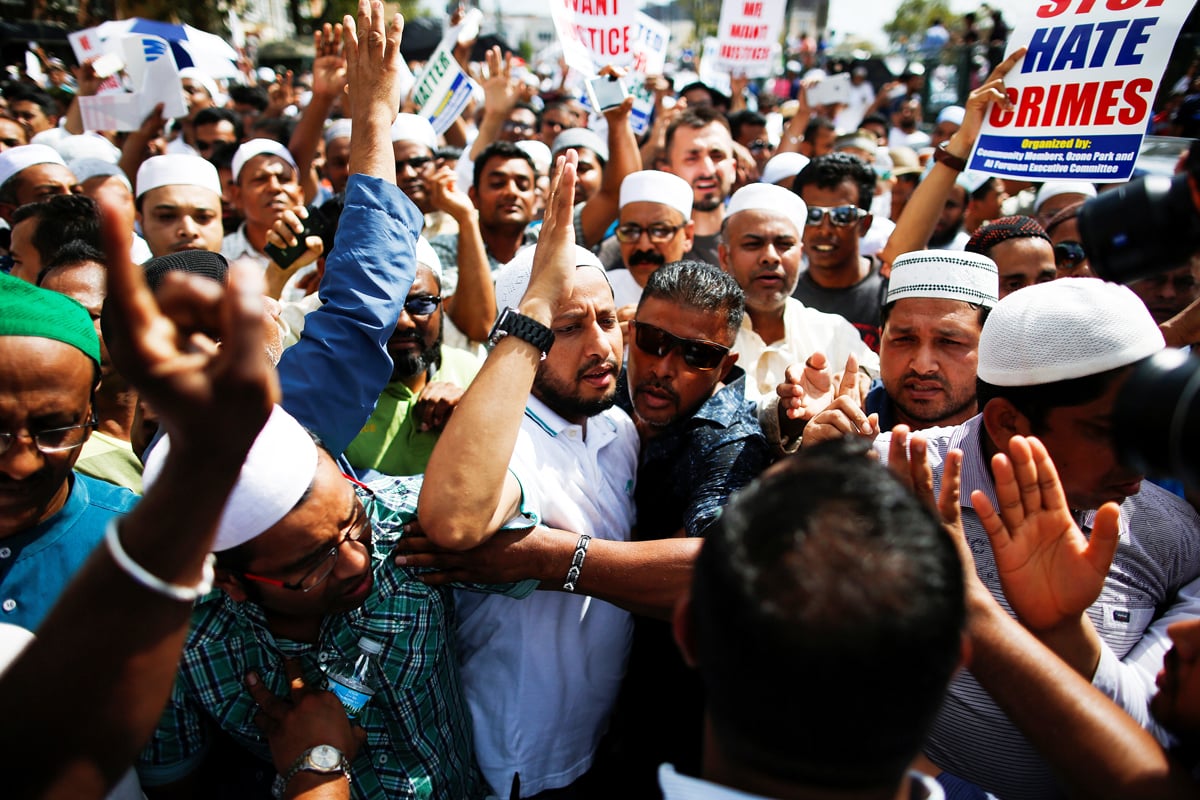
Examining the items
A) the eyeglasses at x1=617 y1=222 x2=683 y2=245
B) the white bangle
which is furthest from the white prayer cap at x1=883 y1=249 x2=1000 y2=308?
the white bangle

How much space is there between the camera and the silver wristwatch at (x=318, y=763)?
1646 millimetres

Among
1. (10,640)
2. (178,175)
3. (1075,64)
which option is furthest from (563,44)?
(10,640)

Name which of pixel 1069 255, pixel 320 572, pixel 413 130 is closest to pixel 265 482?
pixel 320 572

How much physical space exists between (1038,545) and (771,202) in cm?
288

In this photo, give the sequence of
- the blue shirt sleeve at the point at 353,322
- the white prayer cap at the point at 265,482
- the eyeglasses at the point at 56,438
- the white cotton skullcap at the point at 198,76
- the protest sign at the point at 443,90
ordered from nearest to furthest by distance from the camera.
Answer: the white prayer cap at the point at 265,482 → the eyeglasses at the point at 56,438 → the blue shirt sleeve at the point at 353,322 → the protest sign at the point at 443,90 → the white cotton skullcap at the point at 198,76

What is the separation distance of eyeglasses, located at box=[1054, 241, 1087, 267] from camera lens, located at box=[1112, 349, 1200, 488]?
355 cm

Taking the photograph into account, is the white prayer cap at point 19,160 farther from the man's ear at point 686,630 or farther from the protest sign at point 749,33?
the protest sign at point 749,33

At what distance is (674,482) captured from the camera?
2.37 metres

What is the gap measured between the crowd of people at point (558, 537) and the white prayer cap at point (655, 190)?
170cm

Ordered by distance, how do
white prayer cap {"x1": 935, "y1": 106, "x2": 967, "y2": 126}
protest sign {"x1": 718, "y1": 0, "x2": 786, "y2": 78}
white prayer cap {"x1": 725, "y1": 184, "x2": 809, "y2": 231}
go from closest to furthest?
white prayer cap {"x1": 725, "y1": 184, "x2": 809, "y2": 231} → protest sign {"x1": 718, "y1": 0, "x2": 786, "y2": 78} → white prayer cap {"x1": 935, "y1": 106, "x2": 967, "y2": 126}

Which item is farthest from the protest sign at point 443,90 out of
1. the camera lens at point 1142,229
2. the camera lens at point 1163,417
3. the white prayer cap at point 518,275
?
the camera lens at point 1163,417

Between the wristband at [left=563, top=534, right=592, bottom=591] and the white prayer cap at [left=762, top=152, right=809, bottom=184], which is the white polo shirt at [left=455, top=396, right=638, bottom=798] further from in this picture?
the white prayer cap at [left=762, top=152, right=809, bottom=184]

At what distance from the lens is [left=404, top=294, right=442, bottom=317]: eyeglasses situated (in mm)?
2980

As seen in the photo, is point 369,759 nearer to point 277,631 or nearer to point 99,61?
point 277,631
